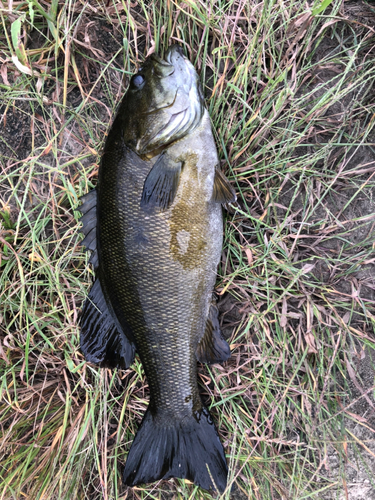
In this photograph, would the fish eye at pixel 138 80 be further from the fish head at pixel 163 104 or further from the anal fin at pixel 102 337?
the anal fin at pixel 102 337

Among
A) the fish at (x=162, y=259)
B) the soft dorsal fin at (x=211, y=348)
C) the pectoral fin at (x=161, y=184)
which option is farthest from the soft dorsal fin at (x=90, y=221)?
the soft dorsal fin at (x=211, y=348)

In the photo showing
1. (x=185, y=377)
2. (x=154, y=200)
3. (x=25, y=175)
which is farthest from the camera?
(x=25, y=175)

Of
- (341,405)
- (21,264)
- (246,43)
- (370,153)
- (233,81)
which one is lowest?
(341,405)

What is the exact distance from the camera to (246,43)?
192 centimetres

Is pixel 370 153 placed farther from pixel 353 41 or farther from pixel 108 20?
pixel 108 20

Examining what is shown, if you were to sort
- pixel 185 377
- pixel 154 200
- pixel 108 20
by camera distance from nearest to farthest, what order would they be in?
pixel 154 200 < pixel 185 377 < pixel 108 20

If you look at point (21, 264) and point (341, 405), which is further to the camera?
point (21, 264)

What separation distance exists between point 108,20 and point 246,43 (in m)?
0.84

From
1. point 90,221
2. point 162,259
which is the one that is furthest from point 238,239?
point 90,221

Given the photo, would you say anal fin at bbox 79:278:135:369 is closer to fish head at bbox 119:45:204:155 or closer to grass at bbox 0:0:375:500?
grass at bbox 0:0:375:500

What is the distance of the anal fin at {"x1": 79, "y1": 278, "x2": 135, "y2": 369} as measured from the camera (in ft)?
6.06

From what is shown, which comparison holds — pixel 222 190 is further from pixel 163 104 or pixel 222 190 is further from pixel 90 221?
pixel 90 221

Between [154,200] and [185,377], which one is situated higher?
[154,200]

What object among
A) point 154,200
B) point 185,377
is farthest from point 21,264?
point 185,377
